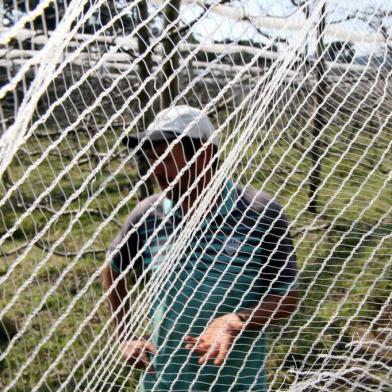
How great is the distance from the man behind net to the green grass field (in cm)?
6

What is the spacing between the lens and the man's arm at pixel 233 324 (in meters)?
1.01

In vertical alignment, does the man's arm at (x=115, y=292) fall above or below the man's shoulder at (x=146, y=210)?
below

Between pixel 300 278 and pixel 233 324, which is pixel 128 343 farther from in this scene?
pixel 300 278

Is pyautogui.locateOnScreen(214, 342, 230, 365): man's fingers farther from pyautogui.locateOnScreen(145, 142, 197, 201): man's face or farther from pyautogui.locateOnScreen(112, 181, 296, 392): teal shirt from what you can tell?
pyautogui.locateOnScreen(145, 142, 197, 201): man's face

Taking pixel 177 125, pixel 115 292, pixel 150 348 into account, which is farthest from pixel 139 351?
pixel 177 125

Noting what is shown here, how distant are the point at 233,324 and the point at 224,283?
83 millimetres

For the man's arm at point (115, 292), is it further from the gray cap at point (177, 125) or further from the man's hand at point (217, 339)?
the gray cap at point (177, 125)

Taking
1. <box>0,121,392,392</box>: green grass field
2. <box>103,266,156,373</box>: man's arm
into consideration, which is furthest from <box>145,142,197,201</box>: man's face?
<box>103,266,156,373</box>: man's arm

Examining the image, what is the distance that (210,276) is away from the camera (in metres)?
1.08

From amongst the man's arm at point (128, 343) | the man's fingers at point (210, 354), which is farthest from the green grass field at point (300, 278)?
the man's fingers at point (210, 354)

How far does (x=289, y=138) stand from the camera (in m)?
1.39

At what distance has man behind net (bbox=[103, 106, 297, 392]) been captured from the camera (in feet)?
3.51

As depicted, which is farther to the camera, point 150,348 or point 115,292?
point 115,292

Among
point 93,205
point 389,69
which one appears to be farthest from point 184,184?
point 93,205
